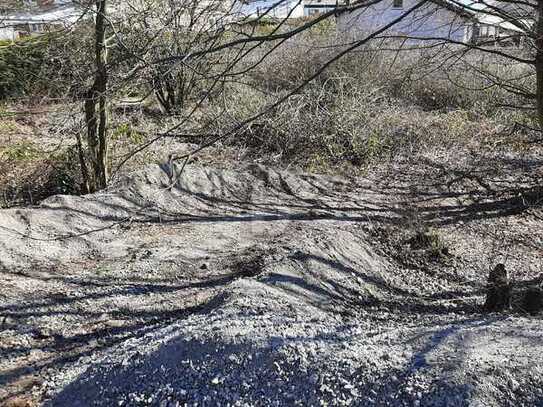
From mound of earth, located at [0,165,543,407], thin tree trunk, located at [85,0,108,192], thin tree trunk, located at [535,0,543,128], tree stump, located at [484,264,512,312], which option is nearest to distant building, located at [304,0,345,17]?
thin tree trunk, located at [535,0,543,128]

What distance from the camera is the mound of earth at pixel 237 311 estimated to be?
294cm

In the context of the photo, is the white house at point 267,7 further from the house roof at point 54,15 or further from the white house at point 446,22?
the house roof at point 54,15

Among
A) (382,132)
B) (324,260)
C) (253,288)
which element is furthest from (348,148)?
Result: (253,288)

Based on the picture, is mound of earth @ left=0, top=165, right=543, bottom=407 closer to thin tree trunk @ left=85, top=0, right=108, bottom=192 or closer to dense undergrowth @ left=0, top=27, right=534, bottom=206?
thin tree trunk @ left=85, top=0, right=108, bottom=192

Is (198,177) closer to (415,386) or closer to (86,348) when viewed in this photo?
(86,348)

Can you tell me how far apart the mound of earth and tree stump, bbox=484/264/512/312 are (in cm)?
21

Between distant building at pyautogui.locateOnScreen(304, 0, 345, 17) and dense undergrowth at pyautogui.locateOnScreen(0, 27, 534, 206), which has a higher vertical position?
distant building at pyautogui.locateOnScreen(304, 0, 345, 17)

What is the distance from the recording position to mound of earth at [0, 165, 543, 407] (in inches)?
116

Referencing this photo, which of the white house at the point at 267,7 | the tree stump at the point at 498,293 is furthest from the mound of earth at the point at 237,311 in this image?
the white house at the point at 267,7

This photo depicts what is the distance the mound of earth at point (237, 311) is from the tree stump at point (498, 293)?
21 centimetres

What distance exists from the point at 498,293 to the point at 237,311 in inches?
102

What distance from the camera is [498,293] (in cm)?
487

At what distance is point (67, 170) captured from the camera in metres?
8.48

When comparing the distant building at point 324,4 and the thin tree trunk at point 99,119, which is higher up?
the distant building at point 324,4
